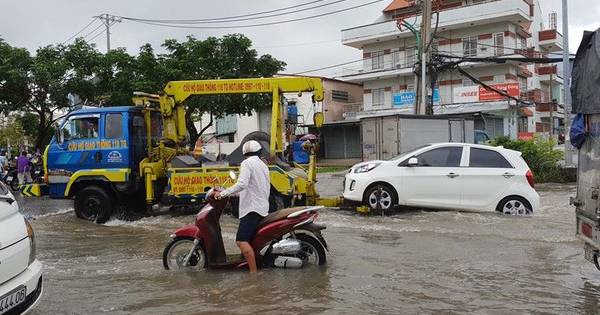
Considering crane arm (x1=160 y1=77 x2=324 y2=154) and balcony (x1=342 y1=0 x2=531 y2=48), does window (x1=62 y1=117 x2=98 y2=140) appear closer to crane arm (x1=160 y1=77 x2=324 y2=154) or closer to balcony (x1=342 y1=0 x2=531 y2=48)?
crane arm (x1=160 y1=77 x2=324 y2=154)

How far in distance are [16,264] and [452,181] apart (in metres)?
8.60

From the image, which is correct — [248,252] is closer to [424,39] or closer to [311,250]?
[311,250]

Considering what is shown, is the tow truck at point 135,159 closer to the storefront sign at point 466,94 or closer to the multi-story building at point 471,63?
the multi-story building at point 471,63

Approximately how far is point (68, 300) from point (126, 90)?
19.9 m

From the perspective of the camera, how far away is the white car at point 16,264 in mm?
4023

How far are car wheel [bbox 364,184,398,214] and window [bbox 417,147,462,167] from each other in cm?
84

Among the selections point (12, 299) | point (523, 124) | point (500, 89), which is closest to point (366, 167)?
point (12, 299)

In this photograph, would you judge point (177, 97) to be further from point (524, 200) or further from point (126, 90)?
point (126, 90)

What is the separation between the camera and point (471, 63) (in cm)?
4047

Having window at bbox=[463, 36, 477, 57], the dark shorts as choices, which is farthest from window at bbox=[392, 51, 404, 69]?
the dark shorts

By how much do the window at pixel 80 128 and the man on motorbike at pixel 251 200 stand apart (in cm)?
694

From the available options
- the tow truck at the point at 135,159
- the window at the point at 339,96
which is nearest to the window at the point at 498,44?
the window at the point at 339,96

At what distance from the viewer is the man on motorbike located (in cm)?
645

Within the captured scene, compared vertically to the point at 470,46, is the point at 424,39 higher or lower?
lower
